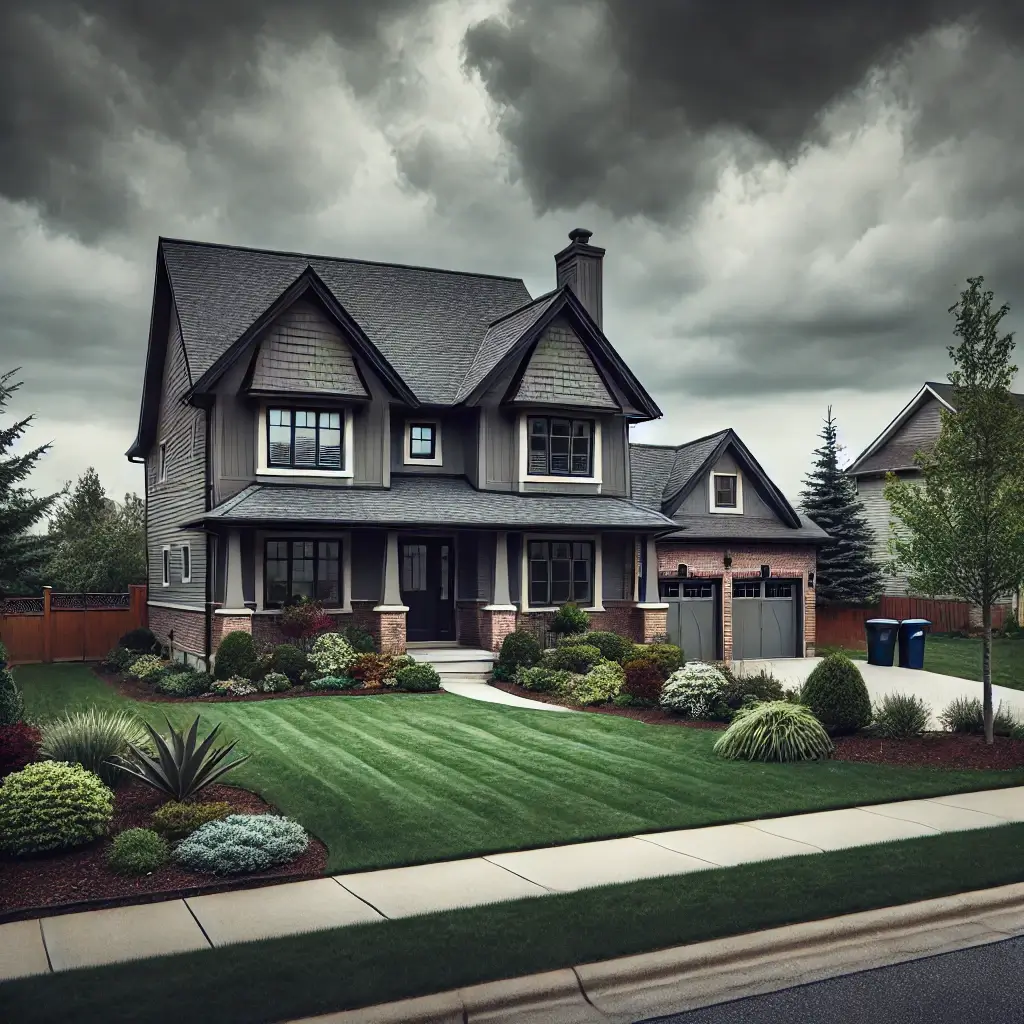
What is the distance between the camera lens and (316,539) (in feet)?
77.8

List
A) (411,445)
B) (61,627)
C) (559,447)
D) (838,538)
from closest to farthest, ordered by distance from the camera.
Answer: (411,445) < (559,447) < (61,627) < (838,538)

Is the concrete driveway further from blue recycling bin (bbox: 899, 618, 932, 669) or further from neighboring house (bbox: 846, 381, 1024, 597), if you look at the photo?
neighboring house (bbox: 846, 381, 1024, 597)

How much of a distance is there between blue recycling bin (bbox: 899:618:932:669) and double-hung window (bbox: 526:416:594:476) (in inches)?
360

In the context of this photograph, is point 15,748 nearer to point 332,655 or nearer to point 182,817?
point 182,817

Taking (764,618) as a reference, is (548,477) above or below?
above

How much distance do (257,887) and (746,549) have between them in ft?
69.8

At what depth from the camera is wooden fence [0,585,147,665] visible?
86.9 ft

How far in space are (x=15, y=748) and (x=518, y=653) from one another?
13.1 metres

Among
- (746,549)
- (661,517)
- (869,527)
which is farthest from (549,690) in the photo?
(869,527)

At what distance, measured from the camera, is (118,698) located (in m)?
20.0

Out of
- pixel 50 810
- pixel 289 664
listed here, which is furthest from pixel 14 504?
pixel 50 810

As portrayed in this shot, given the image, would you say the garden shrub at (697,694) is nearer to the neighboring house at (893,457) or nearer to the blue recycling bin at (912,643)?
the blue recycling bin at (912,643)

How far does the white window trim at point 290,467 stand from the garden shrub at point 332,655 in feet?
13.6

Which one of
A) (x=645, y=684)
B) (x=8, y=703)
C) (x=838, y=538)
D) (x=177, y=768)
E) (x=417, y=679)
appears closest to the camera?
(x=177, y=768)
